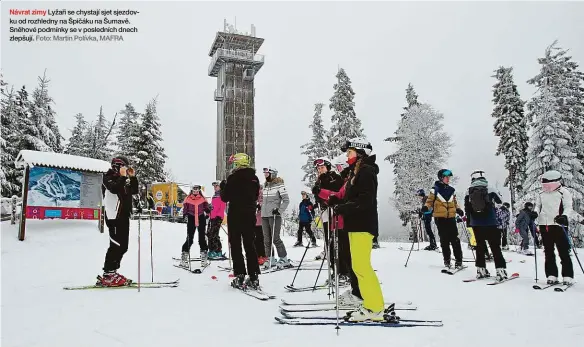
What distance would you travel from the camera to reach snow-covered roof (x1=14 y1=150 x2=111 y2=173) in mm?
13375

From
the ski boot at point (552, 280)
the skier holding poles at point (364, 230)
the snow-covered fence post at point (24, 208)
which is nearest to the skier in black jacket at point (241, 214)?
the skier holding poles at point (364, 230)

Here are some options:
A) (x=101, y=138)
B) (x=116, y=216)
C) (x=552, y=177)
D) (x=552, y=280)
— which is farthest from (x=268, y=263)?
(x=101, y=138)

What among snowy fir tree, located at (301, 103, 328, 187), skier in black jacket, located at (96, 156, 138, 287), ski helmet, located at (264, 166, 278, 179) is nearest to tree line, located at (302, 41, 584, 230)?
snowy fir tree, located at (301, 103, 328, 187)

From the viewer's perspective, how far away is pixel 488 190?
755 cm

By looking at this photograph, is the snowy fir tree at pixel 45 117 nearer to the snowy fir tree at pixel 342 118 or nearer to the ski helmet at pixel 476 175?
the snowy fir tree at pixel 342 118

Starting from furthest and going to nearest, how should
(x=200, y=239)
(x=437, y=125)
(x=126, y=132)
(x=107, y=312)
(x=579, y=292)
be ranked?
(x=126, y=132) < (x=437, y=125) < (x=200, y=239) < (x=579, y=292) < (x=107, y=312)

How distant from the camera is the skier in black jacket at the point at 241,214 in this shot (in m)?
6.30

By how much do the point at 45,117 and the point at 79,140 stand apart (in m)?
11.4

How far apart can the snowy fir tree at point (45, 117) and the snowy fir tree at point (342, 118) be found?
76.1 ft

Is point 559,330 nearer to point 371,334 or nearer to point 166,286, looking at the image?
point 371,334

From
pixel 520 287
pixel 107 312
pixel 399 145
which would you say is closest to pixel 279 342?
pixel 107 312

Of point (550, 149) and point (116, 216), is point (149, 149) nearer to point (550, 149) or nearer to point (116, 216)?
point (116, 216)

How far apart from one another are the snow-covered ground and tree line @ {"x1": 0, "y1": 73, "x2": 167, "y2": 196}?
21288mm

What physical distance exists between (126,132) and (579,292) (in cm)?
4108
